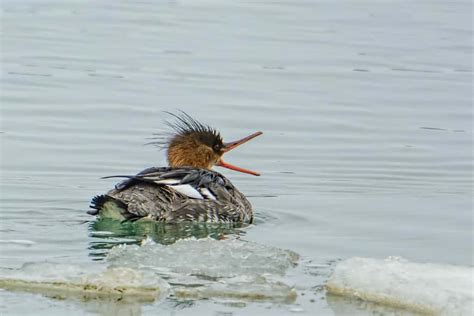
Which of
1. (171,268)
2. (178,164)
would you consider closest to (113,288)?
(171,268)

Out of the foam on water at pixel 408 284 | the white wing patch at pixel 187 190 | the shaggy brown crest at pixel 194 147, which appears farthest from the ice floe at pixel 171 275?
the shaggy brown crest at pixel 194 147

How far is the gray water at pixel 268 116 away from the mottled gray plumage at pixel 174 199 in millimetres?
219

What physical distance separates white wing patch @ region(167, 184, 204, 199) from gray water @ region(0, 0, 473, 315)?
1.53 feet

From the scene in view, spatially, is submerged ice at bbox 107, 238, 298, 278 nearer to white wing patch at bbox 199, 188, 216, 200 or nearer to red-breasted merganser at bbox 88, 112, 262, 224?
red-breasted merganser at bbox 88, 112, 262, 224

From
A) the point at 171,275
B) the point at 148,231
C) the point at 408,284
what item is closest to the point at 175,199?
the point at 148,231

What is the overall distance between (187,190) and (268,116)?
4904 millimetres

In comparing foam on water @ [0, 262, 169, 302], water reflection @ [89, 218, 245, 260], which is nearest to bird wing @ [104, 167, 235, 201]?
water reflection @ [89, 218, 245, 260]

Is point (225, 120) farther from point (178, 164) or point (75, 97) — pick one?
point (178, 164)

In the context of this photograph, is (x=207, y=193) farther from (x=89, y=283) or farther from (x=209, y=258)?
(x=89, y=283)

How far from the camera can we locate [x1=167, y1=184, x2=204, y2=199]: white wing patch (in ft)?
33.5

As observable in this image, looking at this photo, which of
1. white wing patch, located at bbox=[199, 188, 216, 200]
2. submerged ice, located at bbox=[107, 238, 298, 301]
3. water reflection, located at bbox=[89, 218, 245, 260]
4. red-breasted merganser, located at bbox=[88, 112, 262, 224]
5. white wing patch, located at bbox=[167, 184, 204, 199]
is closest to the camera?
submerged ice, located at bbox=[107, 238, 298, 301]

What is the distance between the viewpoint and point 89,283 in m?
7.51

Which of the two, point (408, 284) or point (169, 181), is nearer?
point (408, 284)

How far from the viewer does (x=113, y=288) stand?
7.46 metres
